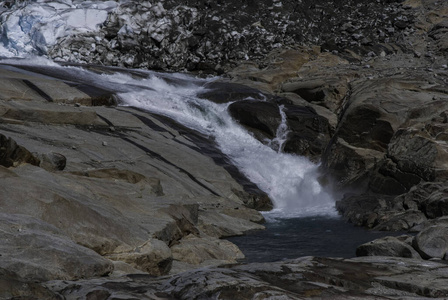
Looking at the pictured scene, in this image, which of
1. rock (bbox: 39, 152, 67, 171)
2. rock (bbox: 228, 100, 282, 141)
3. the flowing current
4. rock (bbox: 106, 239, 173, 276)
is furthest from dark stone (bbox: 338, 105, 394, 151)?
rock (bbox: 106, 239, 173, 276)

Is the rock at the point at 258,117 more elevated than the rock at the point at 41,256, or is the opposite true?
the rock at the point at 41,256

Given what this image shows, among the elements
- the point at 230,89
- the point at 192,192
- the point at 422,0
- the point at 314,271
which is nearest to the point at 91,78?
the point at 230,89

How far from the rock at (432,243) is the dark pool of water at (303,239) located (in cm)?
267

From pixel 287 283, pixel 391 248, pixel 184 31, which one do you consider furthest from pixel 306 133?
pixel 287 283

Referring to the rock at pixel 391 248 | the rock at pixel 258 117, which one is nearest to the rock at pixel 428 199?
the rock at pixel 391 248

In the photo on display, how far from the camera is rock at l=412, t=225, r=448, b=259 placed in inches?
379

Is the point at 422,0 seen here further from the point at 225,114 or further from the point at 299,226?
A: the point at 299,226

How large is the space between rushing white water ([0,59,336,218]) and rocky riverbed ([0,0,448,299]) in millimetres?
557

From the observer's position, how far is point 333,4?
43750mm

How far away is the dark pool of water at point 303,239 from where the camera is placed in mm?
13055

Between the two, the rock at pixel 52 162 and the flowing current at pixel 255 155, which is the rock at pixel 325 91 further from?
the rock at pixel 52 162

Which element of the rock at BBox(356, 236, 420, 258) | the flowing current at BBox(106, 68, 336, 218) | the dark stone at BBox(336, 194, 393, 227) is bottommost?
the flowing current at BBox(106, 68, 336, 218)

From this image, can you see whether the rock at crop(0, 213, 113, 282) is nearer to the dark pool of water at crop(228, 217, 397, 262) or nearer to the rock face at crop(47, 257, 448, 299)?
→ the rock face at crop(47, 257, 448, 299)

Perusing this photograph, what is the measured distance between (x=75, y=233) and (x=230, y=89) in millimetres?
19440
